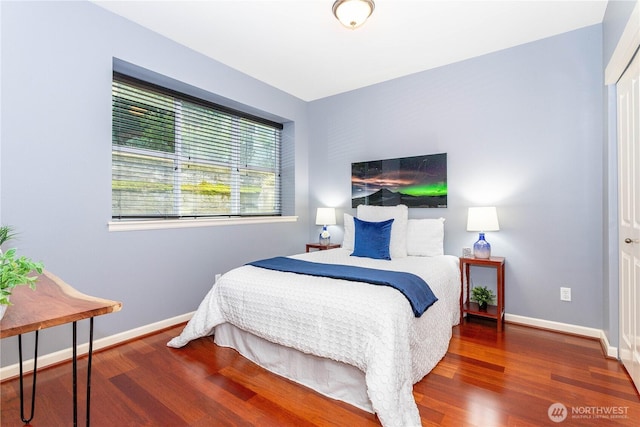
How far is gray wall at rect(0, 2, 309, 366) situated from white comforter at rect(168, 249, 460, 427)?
0.70 m

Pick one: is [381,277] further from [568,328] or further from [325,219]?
[325,219]

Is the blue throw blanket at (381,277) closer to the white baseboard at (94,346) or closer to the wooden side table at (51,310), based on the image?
the white baseboard at (94,346)

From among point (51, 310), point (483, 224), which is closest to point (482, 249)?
point (483, 224)

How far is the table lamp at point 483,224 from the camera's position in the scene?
9.39ft

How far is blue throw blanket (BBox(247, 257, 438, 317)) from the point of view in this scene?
6.30 feet

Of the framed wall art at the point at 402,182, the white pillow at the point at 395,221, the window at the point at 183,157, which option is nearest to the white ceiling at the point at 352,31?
the window at the point at 183,157

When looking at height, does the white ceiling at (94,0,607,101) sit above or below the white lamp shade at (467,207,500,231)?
above

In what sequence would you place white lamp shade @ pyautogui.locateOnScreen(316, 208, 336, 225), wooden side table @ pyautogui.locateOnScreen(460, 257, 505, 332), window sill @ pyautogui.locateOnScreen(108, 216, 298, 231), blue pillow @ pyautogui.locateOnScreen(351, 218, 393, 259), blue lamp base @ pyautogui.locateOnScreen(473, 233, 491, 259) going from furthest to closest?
white lamp shade @ pyautogui.locateOnScreen(316, 208, 336, 225) → blue pillow @ pyautogui.locateOnScreen(351, 218, 393, 259) → blue lamp base @ pyautogui.locateOnScreen(473, 233, 491, 259) → wooden side table @ pyautogui.locateOnScreen(460, 257, 505, 332) → window sill @ pyautogui.locateOnScreen(108, 216, 298, 231)

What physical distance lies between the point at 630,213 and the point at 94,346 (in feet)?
12.7

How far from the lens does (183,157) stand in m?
3.25

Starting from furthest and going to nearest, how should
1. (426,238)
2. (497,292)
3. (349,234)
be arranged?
(349,234) → (426,238) → (497,292)

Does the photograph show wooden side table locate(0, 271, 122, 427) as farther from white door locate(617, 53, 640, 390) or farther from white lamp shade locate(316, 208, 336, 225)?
white lamp shade locate(316, 208, 336, 225)

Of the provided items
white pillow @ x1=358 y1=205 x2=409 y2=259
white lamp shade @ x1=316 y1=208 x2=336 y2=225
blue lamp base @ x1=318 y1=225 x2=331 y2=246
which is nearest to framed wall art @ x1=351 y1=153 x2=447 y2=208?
white lamp shade @ x1=316 y1=208 x2=336 y2=225

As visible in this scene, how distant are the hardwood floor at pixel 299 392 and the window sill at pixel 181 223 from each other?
967 mm
